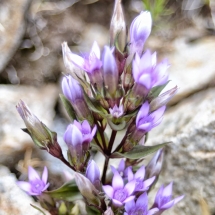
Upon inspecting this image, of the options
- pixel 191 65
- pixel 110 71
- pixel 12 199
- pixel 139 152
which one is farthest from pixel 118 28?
pixel 191 65

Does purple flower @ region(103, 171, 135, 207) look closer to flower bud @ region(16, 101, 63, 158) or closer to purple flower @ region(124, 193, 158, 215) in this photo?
purple flower @ region(124, 193, 158, 215)

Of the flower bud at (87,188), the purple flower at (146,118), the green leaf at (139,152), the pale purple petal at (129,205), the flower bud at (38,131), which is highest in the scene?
the purple flower at (146,118)

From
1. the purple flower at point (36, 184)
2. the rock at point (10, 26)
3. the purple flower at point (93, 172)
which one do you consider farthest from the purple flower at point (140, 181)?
the rock at point (10, 26)

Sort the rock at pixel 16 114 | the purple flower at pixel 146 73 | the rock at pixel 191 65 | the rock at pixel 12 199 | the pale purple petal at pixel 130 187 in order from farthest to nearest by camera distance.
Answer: the rock at pixel 191 65, the rock at pixel 16 114, the rock at pixel 12 199, the pale purple petal at pixel 130 187, the purple flower at pixel 146 73

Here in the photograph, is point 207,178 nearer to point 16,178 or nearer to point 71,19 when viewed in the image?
point 16,178

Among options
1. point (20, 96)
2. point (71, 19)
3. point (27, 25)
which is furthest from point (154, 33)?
point (20, 96)

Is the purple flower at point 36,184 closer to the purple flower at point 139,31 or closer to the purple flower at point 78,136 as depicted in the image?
the purple flower at point 78,136

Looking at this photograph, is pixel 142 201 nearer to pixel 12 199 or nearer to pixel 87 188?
pixel 87 188
